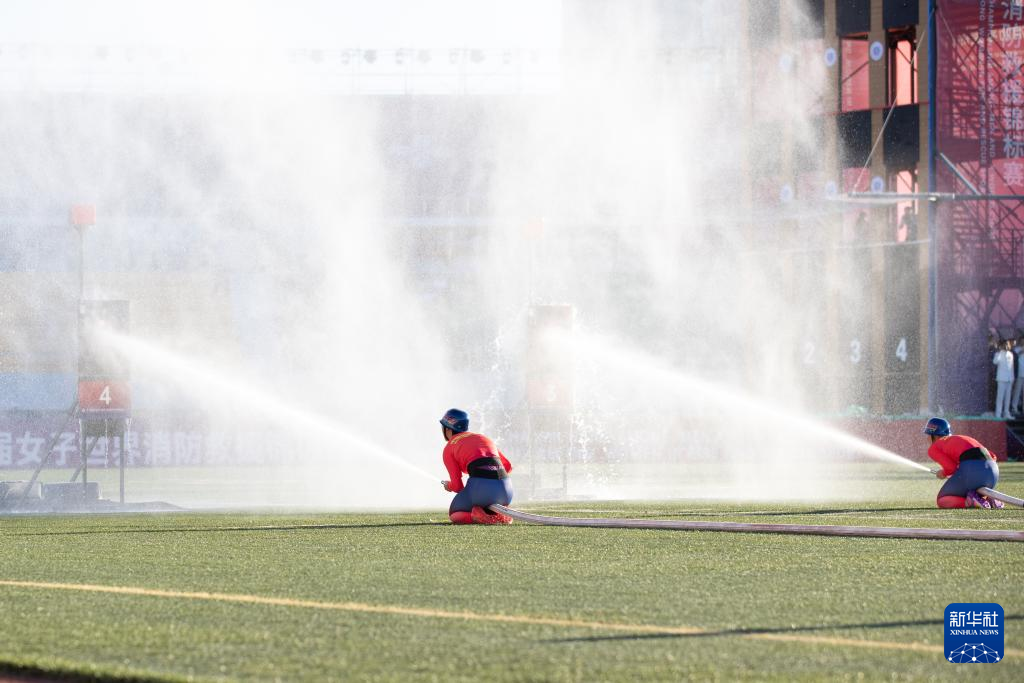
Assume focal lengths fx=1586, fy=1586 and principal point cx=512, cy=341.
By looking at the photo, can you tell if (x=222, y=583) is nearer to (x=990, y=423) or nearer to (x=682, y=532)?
(x=682, y=532)

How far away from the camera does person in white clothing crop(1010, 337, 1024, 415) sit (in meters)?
43.8

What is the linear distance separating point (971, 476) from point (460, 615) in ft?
A: 35.2

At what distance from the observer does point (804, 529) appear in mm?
13742

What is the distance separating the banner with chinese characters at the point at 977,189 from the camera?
4794 cm

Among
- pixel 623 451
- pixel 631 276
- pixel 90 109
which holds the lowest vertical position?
pixel 623 451

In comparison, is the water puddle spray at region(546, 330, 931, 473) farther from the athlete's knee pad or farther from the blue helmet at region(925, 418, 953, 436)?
the athlete's knee pad

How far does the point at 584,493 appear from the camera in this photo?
25.5m

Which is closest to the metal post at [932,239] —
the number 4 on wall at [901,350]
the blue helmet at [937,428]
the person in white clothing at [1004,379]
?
the person in white clothing at [1004,379]

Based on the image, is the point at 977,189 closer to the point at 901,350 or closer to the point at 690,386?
the point at 901,350

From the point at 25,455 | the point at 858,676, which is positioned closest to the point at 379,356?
the point at 25,455

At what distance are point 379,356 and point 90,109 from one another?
18.4m

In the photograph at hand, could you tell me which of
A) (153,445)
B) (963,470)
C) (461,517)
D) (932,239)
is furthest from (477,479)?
(932,239)

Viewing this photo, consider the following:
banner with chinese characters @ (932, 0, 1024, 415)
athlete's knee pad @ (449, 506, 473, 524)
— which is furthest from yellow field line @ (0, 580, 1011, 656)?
banner with chinese characters @ (932, 0, 1024, 415)

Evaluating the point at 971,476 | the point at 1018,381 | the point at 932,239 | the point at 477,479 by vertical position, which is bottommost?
the point at 971,476
